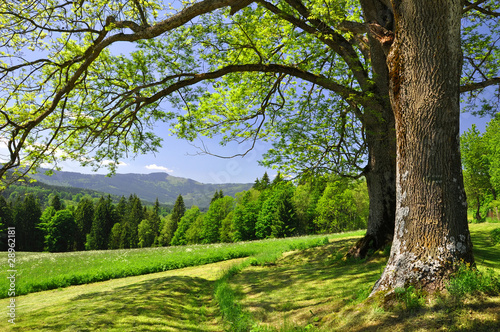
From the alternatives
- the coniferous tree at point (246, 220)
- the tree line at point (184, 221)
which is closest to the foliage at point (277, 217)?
the tree line at point (184, 221)

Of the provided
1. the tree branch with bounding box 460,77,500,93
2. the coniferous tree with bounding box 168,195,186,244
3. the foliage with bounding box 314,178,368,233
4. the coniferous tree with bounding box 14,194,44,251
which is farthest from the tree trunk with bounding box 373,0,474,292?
the coniferous tree with bounding box 168,195,186,244

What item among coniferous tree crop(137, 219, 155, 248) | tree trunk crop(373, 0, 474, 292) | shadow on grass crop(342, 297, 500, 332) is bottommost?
coniferous tree crop(137, 219, 155, 248)

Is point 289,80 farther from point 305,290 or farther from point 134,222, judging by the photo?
point 134,222

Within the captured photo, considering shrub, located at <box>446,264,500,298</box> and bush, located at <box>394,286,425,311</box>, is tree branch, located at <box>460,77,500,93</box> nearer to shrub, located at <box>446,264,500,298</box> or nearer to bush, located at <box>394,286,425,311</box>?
shrub, located at <box>446,264,500,298</box>

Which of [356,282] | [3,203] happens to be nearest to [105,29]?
[356,282]

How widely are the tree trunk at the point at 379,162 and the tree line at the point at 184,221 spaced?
94.5 ft

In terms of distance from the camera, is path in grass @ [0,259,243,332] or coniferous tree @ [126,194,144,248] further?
coniferous tree @ [126,194,144,248]

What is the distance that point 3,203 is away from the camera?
63875 millimetres

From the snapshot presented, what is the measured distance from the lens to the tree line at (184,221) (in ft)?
180

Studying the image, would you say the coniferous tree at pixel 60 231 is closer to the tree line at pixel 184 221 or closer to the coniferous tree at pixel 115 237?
the tree line at pixel 184 221

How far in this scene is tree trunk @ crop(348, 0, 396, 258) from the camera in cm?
821

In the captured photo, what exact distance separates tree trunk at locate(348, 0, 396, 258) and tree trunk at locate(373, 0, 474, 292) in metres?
3.81

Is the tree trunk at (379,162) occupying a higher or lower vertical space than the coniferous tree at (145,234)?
higher

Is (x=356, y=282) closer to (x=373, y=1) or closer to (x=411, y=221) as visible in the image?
(x=411, y=221)
